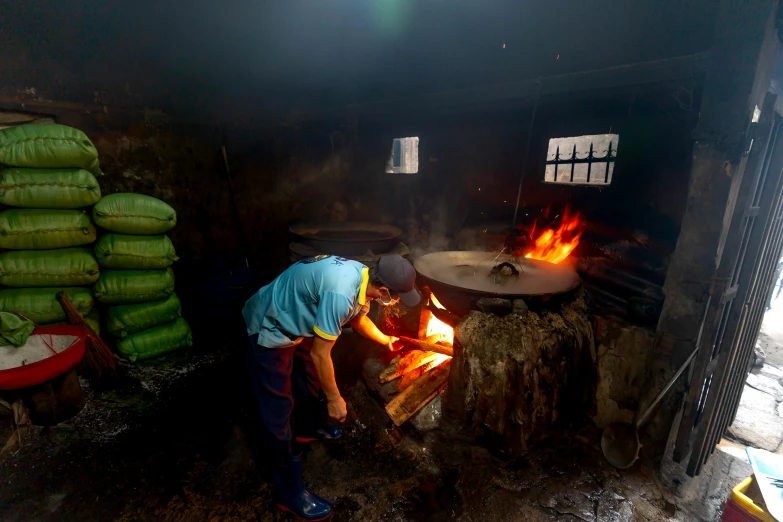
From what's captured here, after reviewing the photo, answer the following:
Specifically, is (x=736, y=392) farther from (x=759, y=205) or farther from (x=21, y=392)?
(x=21, y=392)

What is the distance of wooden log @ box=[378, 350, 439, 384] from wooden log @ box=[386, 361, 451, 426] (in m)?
0.27

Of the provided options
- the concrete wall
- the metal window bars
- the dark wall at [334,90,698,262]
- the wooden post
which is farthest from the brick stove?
the dark wall at [334,90,698,262]

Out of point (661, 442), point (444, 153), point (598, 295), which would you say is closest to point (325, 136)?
point (444, 153)

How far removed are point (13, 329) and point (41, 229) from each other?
114cm

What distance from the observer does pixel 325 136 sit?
24.5 feet

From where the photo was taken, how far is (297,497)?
9.21ft

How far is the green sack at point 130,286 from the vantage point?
4.51 m

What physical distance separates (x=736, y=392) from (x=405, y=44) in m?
5.77

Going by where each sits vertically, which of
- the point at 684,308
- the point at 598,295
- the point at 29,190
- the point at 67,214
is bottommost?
the point at 598,295

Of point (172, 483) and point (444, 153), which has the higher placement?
point (444, 153)

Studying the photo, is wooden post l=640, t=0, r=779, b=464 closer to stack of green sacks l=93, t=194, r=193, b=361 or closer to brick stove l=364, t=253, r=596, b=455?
brick stove l=364, t=253, r=596, b=455

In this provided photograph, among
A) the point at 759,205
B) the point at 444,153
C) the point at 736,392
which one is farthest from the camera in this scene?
the point at 444,153

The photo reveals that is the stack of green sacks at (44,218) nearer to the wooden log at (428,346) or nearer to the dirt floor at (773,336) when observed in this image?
the wooden log at (428,346)

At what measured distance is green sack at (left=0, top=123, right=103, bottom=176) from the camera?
3850mm
